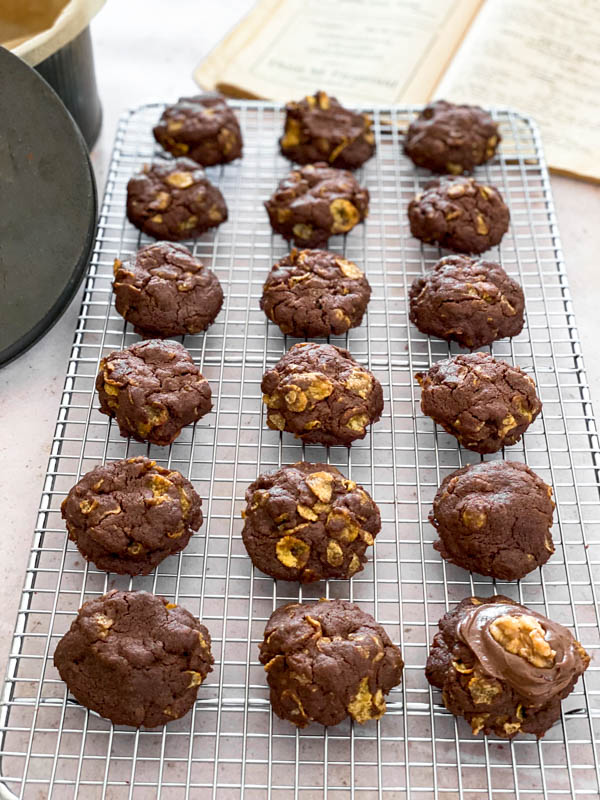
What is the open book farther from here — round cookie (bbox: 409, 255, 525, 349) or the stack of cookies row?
round cookie (bbox: 409, 255, 525, 349)

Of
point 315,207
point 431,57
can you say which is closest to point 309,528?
point 315,207

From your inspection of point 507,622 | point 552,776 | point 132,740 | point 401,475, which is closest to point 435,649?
point 507,622

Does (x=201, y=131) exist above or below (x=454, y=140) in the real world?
below

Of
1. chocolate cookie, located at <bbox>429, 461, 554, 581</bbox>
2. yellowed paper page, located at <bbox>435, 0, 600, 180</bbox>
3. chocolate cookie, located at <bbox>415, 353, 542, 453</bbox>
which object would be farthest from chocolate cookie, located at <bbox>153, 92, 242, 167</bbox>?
chocolate cookie, located at <bbox>429, 461, 554, 581</bbox>

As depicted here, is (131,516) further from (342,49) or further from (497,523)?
(342,49)

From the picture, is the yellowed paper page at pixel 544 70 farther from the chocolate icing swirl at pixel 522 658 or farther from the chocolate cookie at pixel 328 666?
the chocolate cookie at pixel 328 666

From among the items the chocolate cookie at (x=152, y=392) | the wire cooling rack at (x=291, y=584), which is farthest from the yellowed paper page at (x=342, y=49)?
the chocolate cookie at (x=152, y=392)
